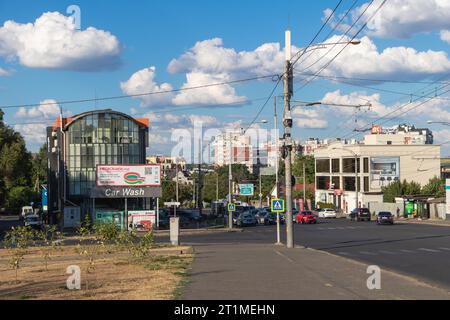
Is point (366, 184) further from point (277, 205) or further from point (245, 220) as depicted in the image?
point (277, 205)

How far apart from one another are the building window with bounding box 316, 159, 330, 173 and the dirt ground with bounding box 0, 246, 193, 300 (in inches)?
3780

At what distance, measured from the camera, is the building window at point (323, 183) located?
4782 inches

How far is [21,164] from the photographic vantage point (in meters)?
70.1

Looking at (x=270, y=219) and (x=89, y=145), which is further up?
(x=89, y=145)

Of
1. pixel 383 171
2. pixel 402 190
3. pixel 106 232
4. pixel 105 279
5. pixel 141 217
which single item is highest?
pixel 383 171

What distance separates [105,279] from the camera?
1664 cm

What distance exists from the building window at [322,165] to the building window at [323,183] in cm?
150

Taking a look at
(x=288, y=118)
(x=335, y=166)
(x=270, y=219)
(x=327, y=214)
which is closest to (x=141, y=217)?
(x=270, y=219)

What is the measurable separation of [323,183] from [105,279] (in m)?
110

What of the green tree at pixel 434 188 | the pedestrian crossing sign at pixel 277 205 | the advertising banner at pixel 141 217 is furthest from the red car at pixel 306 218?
the pedestrian crossing sign at pixel 277 205

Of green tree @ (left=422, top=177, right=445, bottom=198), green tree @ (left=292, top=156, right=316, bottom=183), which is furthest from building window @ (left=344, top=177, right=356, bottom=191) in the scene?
green tree @ (left=292, top=156, right=316, bottom=183)

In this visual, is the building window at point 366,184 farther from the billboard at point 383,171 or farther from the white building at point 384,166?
the billboard at point 383,171
